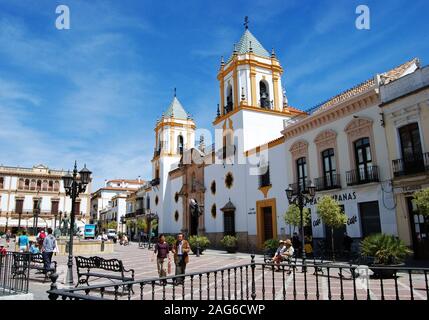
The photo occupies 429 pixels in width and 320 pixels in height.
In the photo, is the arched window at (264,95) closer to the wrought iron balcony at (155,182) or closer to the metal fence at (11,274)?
the wrought iron balcony at (155,182)

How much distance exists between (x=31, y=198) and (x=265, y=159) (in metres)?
46.2

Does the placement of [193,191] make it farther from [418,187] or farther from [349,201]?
[418,187]

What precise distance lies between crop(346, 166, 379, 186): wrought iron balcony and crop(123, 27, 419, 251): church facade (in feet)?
0.18

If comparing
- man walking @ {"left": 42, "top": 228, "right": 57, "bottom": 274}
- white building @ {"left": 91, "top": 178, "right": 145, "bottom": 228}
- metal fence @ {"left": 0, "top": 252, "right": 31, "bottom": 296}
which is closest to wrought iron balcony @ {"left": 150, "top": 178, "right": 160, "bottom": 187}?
man walking @ {"left": 42, "top": 228, "right": 57, "bottom": 274}

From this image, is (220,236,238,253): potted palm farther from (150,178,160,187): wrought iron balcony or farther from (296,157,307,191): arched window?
(150,178,160,187): wrought iron balcony

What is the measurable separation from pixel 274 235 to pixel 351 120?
8.59 metres

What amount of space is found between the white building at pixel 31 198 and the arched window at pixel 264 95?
39199 millimetres

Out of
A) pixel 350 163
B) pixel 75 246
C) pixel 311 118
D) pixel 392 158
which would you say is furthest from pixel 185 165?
pixel 392 158

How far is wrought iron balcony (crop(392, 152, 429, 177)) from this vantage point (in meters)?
13.9

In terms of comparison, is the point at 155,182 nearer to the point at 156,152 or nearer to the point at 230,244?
the point at 156,152

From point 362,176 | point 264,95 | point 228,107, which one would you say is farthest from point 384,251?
point 228,107

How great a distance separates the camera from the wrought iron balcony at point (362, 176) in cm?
1592

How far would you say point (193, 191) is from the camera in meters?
32.9

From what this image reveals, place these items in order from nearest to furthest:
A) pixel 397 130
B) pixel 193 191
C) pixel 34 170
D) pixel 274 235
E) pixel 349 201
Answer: pixel 397 130 → pixel 349 201 → pixel 274 235 → pixel 193 191 → pixel 34 170
